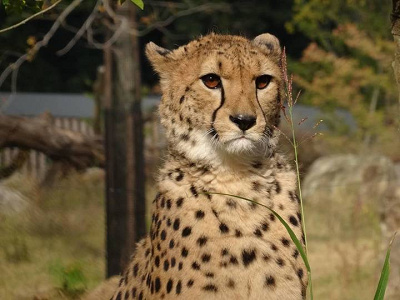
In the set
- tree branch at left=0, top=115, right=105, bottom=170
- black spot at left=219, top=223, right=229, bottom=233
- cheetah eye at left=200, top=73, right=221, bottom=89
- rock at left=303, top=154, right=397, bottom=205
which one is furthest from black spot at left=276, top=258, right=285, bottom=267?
rock at left=303, top=154, right=397, bottom=205

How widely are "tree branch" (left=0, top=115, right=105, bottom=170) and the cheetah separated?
447cm

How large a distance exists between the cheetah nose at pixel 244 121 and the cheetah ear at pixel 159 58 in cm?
62

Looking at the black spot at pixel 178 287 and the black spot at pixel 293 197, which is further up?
the black spot at pixel 293 197

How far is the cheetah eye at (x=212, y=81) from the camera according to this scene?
3.93 m

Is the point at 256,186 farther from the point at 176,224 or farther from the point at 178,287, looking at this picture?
the point at 178,287

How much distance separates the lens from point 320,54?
1521cm

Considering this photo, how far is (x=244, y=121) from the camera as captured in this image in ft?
12.2

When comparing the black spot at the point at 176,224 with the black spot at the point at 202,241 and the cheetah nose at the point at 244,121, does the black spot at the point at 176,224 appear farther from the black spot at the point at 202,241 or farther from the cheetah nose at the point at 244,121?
the cheetah nose at the point at 244,121

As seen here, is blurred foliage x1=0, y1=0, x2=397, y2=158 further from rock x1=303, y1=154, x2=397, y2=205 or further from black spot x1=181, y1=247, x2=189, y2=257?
black spot x1=181, y1=247, x2=189, y2=257

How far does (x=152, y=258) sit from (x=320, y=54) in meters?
11.6

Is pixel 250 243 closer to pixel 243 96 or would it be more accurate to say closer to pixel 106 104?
pixel 243 96

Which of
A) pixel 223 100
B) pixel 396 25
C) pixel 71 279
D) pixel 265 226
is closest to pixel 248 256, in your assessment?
pixel 265 226

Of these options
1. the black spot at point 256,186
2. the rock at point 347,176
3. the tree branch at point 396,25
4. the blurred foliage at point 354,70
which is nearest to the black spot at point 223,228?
the black spot at point 256,186

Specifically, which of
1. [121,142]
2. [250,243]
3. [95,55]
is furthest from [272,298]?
[95,55]
